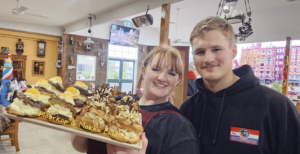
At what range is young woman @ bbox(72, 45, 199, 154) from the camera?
43.3 inches

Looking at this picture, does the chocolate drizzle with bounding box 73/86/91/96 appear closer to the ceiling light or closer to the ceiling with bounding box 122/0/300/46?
the ceiling light

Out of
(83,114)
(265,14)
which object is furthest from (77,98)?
(265,14)

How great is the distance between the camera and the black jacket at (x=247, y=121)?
44.4 inches

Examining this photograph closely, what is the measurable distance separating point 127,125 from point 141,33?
8.98m

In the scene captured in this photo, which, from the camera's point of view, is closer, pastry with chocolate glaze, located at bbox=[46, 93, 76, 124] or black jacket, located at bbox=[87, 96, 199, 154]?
black jacket, located at bbox=[87, 96, 199, 154]

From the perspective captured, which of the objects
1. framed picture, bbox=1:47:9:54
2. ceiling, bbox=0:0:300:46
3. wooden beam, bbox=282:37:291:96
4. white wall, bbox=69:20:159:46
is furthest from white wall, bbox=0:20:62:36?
wooden beam, bbox=282:37:291:96

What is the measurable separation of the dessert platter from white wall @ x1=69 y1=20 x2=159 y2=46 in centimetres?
747

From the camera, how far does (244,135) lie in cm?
119

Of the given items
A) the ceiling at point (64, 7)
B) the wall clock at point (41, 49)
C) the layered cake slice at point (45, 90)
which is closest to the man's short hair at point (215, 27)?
the layered cake slice at point (45, 90)

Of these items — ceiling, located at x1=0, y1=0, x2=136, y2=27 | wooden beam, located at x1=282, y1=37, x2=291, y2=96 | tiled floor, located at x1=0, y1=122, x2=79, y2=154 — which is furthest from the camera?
wooden beam, located at x1=282, y1=37, x2=291, y2=96

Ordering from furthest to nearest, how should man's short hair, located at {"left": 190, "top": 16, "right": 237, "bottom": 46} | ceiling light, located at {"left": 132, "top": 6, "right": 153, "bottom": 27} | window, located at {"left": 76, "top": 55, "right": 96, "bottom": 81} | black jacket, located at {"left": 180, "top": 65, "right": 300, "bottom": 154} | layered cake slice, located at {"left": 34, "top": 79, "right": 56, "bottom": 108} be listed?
window, located at {"left": 76, "top": 55, "right": 96, "bottom": 81} → ceiling light, located at {"left": 132, "top": 6, "right": 153, "bottom": 27} → layered cake slice, located at {"left": 34, "top": 79, "right": 56, "bottom": 108} → man's short hair, located at {"left": 190, "top": 16, "right": 237, "bottom": 46} → black jacket, located at {"left": 180, "top": 65, "right": 300, "bottom": 154}

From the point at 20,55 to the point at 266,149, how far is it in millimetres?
8816

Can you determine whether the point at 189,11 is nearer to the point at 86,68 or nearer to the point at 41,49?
the point at 86,68

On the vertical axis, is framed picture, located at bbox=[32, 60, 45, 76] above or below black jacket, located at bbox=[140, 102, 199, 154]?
above
